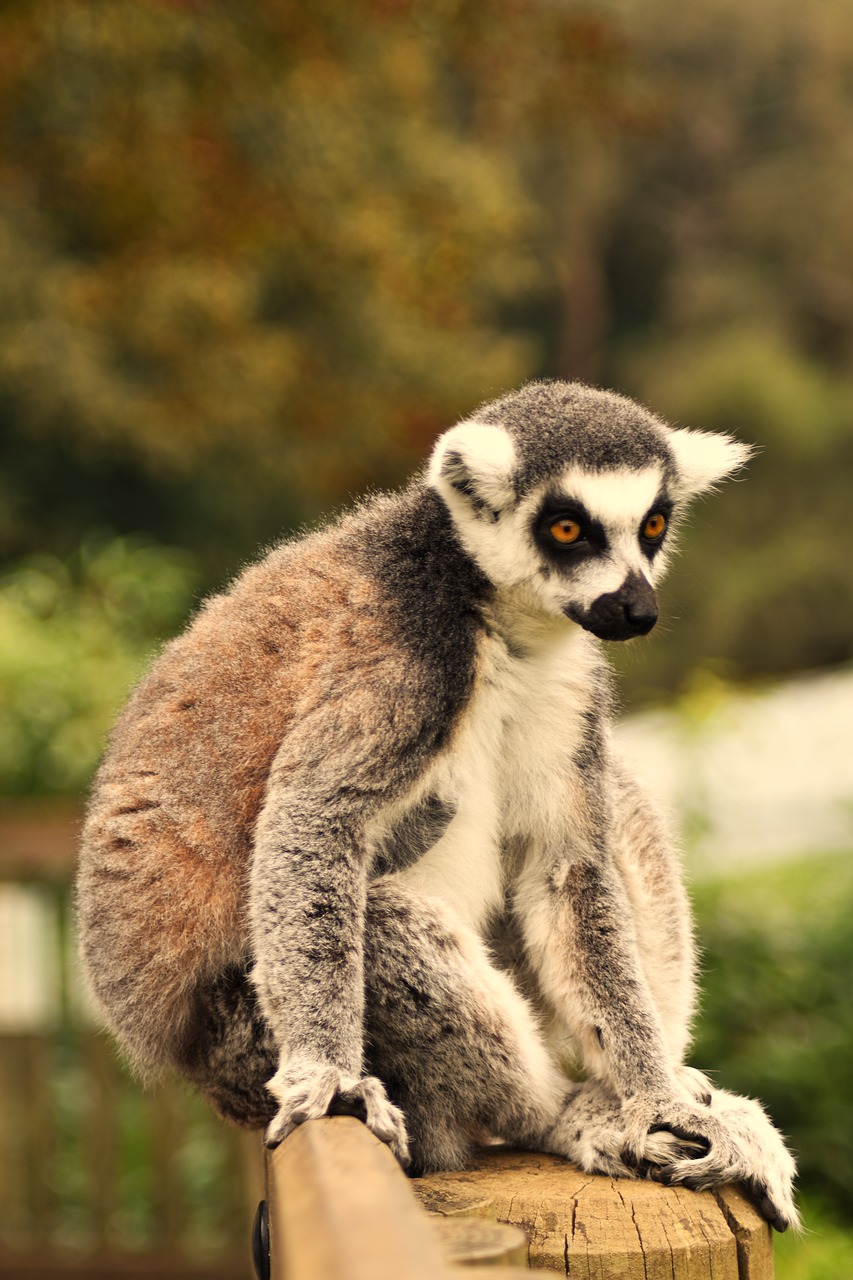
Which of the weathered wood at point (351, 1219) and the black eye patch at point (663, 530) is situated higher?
the black eye patch at point (663, 530)

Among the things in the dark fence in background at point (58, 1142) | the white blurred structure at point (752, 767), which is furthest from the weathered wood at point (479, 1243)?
the dark fence in background at point (58, 1142)

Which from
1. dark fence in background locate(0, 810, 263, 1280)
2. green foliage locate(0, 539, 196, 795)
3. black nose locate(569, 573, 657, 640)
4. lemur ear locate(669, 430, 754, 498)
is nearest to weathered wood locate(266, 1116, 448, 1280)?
black nose locate(569, 573, 657, 640)

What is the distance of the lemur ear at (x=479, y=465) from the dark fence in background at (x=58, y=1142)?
3007mm

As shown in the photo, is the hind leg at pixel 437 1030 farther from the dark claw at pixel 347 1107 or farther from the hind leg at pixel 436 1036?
the dark claw at pixel 347 1107

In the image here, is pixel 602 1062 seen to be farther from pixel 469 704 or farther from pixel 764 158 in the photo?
pixel 764 158

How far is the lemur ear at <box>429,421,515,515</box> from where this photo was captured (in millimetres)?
3279

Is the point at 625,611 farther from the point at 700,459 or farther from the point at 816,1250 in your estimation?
the point at 816,1250

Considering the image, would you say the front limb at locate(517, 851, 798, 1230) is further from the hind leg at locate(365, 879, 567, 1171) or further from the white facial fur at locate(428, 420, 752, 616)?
the white facial fur at locate(428, 420, 752, 616)

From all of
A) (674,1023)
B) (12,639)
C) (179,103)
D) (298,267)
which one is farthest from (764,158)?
(674,1023)

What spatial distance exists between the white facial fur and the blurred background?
87 centimetres

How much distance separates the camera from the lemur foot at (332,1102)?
8.97ft

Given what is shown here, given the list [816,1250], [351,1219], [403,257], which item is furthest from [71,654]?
[351,1219]

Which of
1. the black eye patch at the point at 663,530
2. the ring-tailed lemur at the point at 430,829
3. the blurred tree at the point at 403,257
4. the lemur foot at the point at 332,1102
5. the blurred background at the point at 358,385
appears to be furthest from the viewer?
the blurred tree at the point at 403,257

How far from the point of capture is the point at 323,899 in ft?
9.92
